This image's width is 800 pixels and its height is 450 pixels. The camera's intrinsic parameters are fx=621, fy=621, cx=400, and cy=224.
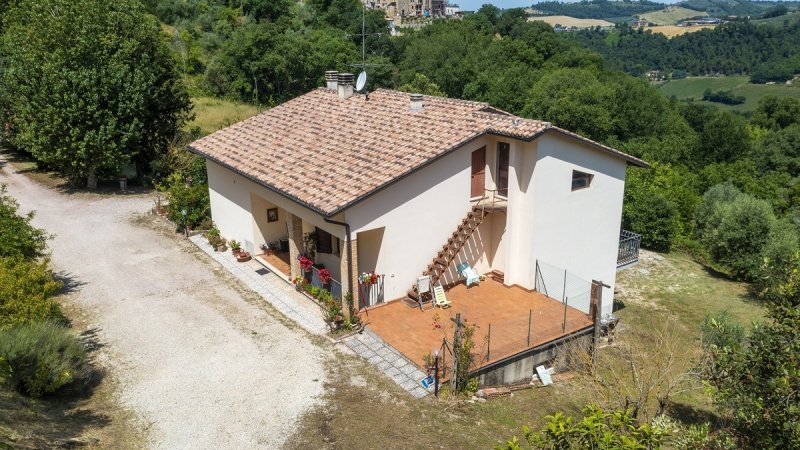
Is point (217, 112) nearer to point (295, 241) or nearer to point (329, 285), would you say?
point (295, 241)

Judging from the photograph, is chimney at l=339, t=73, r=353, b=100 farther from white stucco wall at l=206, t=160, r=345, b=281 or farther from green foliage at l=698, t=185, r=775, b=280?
green foliage at l=698, t=185, r=775, b=280

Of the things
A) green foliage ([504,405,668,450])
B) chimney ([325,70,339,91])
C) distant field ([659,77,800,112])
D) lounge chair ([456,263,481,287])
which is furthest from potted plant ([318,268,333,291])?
distant field ([659,77,800,112])

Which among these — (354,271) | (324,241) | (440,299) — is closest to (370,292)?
(354,271)

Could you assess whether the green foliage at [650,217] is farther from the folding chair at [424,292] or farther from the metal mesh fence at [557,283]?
the folding chair at [424,292]

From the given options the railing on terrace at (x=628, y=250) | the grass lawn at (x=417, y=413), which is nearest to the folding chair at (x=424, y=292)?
the grass lawn at (x=417, y=413)

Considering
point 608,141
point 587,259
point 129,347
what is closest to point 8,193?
point 129,347
